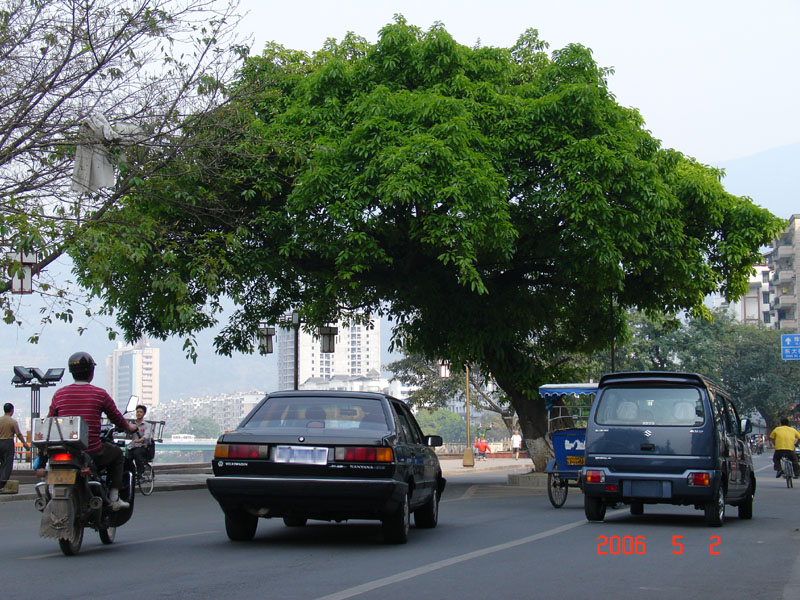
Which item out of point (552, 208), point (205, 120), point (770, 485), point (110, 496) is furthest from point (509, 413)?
point (110, 496)

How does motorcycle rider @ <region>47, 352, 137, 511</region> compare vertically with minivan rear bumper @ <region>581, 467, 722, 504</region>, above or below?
above

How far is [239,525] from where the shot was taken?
11.3m

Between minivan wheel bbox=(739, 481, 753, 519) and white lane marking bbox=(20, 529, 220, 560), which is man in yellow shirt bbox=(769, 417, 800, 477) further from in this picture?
white lane marking bbox=(20, 529, 220, 560)

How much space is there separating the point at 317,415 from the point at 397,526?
1.34m

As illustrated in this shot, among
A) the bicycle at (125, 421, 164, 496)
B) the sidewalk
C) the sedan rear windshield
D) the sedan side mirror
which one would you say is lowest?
the sidewalk

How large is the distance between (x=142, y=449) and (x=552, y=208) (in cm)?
992

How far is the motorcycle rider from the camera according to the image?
999 cm

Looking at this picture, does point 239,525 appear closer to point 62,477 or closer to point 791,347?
point 62,477

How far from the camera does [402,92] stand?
78.2 feet

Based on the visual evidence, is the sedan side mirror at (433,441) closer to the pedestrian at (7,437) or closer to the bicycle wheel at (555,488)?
the bicycle wheel at (555,488)

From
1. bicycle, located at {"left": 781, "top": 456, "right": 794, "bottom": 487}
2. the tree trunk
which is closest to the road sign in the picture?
bicycle, located at {"left": 781, "top": 456, "right": 794, "bottom": 487}

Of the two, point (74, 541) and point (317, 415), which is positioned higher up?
point (317, 415)
